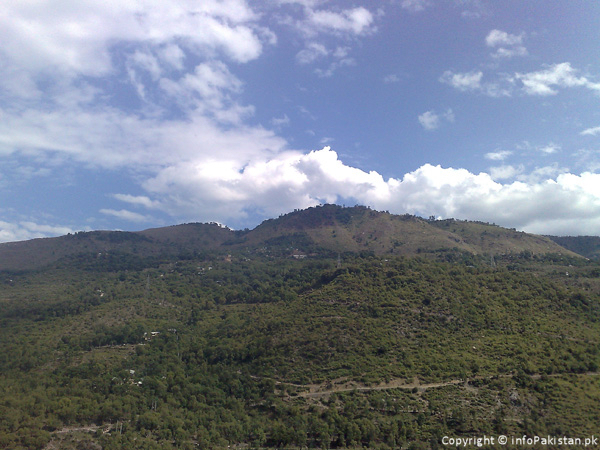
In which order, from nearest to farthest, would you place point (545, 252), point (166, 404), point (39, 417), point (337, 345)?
1. point (39, 417)
2. point (166, 404)
3. point (337, 345)
4. point (545, 252)

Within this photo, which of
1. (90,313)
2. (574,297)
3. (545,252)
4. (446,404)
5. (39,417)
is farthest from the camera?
(545,252)

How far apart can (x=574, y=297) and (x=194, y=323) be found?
317 feet

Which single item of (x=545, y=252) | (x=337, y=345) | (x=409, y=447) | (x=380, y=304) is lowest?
(x=409, y=447)

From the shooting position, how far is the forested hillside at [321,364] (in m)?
59.9

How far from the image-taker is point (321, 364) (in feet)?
258

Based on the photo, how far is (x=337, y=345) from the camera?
269ft

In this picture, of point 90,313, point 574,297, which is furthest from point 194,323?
point 574,297

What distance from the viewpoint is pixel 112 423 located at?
212ft

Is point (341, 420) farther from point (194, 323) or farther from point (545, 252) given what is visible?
point (545, 252)

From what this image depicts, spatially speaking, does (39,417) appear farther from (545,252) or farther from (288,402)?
(545,252)

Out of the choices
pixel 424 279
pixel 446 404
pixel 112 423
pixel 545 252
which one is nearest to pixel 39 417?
pixel 112 423

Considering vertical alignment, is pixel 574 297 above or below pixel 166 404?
above

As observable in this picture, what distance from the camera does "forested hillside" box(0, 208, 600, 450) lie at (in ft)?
197

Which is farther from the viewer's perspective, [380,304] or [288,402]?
[380,304]
